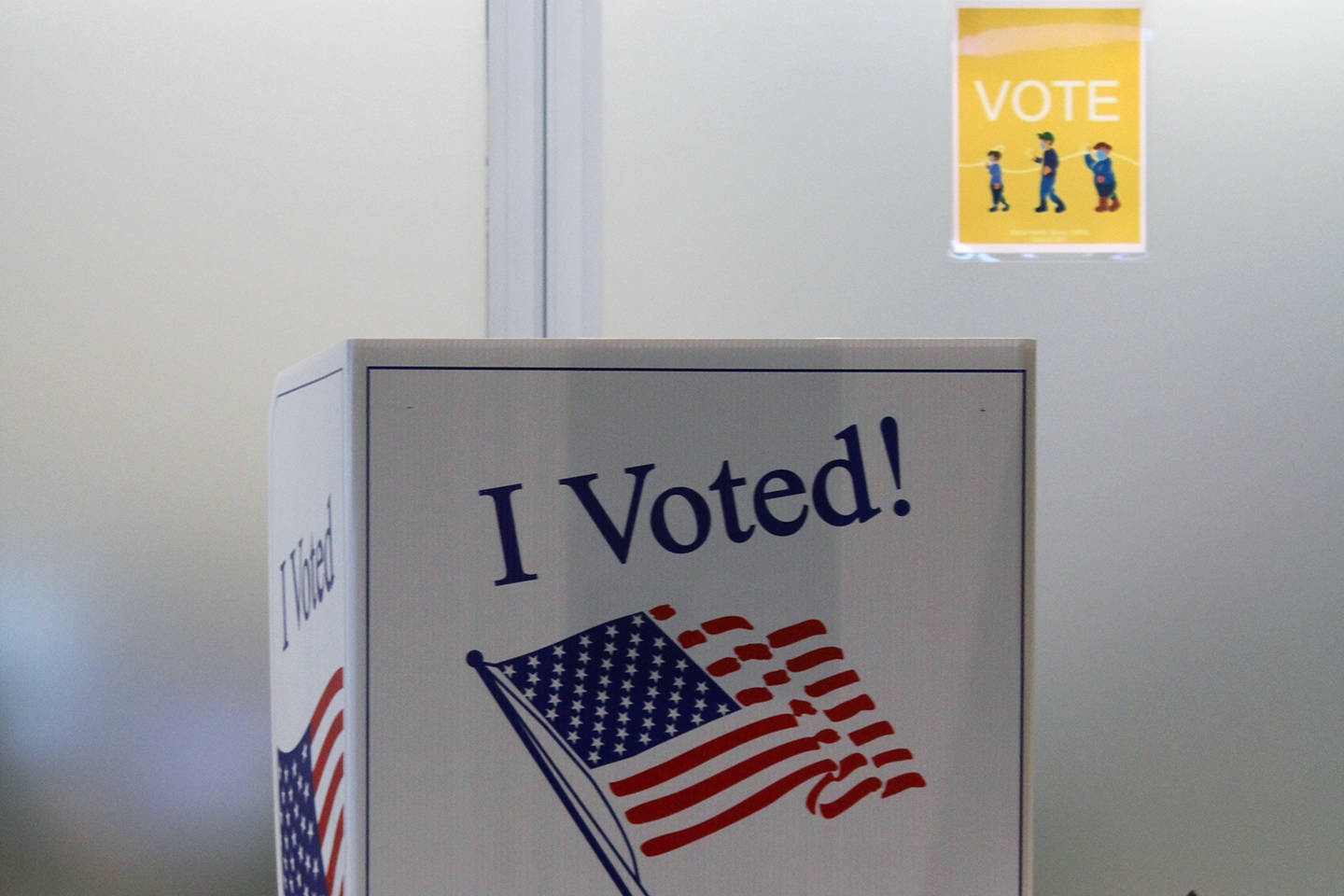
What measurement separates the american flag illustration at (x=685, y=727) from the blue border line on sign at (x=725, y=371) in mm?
58

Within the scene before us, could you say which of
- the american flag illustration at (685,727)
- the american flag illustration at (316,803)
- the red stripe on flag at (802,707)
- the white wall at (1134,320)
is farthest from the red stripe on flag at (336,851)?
the white wall at (1134,320)

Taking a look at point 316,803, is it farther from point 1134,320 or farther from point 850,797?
point 1134,320

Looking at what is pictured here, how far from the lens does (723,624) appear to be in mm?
483

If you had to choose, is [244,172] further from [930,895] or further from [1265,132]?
[1265,132]

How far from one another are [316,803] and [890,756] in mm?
330

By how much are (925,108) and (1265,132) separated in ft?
1.23

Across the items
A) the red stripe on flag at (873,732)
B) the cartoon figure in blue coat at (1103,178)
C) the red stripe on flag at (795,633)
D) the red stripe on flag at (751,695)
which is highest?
the cartoon figure in blue coat at (1103,178)

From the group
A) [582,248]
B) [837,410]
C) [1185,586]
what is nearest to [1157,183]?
[1185,586]

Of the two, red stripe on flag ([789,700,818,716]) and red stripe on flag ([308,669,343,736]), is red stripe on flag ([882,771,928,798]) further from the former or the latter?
red stripe on flag ([308,669,343,736])

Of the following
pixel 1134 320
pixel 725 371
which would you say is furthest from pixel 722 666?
pixel 1134 320

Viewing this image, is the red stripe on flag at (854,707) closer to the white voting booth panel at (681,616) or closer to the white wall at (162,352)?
the white voting booth panel at (681,616)

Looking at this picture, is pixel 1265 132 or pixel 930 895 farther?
pixel 1265 132

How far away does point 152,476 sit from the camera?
3.36 ft

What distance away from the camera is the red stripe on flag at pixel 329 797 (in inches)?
19.7
